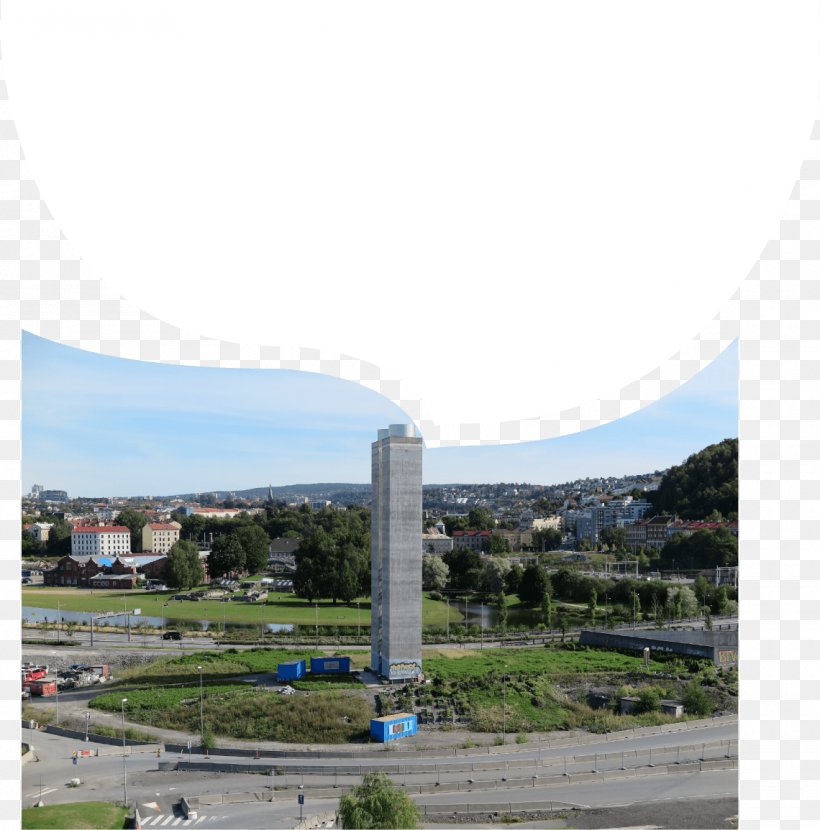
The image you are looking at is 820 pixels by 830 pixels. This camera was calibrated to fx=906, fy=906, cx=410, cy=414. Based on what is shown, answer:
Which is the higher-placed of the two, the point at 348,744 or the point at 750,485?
the point at 750,485

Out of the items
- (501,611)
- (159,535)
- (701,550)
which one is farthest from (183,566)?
(701,550)

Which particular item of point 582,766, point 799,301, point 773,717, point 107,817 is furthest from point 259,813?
point 799,301

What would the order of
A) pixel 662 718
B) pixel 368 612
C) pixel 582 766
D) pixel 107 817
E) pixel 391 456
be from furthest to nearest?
pixel 368 612
pixel 391 456
pixel 662 718
pixel 582 766
pixel 107 817

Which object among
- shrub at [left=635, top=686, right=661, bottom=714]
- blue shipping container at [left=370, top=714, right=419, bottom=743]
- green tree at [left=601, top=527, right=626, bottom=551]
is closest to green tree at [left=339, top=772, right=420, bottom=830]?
blue shipping container at [left=370, top=714, right=419, bottom=743]

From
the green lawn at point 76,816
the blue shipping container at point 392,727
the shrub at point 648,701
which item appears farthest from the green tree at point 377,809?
the shrub at point 648,701

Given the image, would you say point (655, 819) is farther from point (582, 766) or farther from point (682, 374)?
point (682, 374)

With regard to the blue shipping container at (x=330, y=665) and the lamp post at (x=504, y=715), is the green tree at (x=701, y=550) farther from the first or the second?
the blue shipping container at (x=330, y=665)

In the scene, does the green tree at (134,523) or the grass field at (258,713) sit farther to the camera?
the green tree at (134,523)
